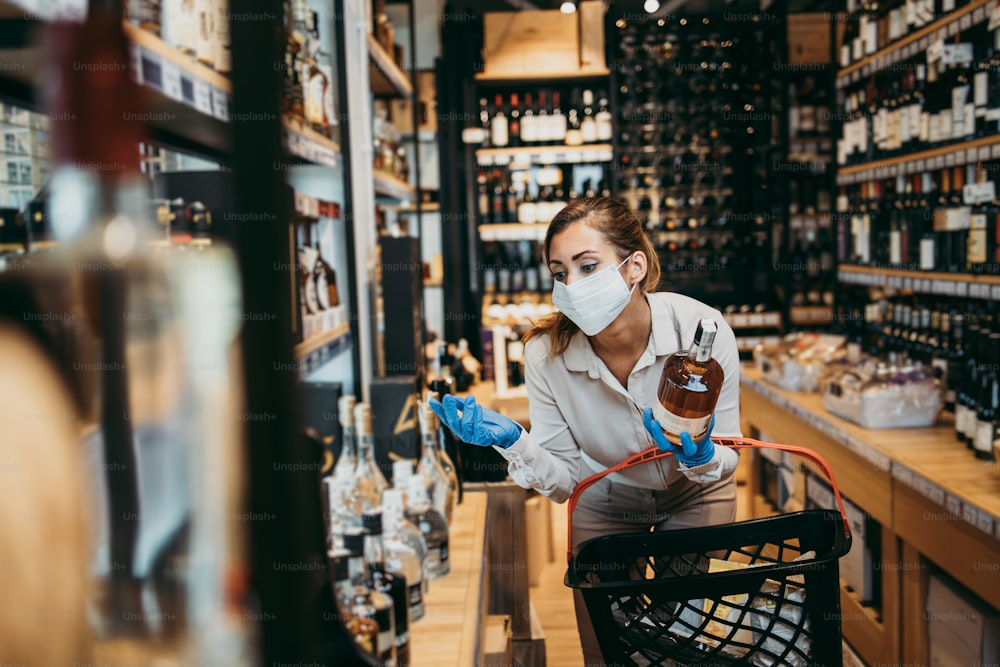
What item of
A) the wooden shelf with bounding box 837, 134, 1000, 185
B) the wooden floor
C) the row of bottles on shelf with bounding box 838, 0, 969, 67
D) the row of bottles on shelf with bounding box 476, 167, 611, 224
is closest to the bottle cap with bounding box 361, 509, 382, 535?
the wooden floor

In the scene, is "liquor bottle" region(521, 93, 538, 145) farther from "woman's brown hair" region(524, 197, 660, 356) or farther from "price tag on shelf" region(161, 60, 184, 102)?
"price tag on shelf" region(161, 60, 184, 102)

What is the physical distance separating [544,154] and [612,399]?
4.34m

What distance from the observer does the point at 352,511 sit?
2.15m

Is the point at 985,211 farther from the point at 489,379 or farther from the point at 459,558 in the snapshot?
the point at 489,379

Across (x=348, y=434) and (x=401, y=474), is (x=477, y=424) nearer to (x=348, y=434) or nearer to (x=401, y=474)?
(x=401, y=474)

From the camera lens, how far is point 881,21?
4348 mm

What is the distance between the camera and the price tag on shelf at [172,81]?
→ 4.23 feet

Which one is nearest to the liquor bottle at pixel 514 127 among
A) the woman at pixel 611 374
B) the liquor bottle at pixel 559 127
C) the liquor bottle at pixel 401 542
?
the liquor bottle at pixel 559 127

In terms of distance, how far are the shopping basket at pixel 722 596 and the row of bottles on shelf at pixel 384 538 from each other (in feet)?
1.47

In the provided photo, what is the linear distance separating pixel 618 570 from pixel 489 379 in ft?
14.6

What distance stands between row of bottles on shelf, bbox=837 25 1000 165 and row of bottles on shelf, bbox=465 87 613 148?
187 centimetres

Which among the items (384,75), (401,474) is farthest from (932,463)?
(384,75)

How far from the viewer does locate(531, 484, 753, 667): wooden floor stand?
314 cm

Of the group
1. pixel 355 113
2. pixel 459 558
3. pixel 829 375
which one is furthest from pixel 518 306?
pixel 459 558
